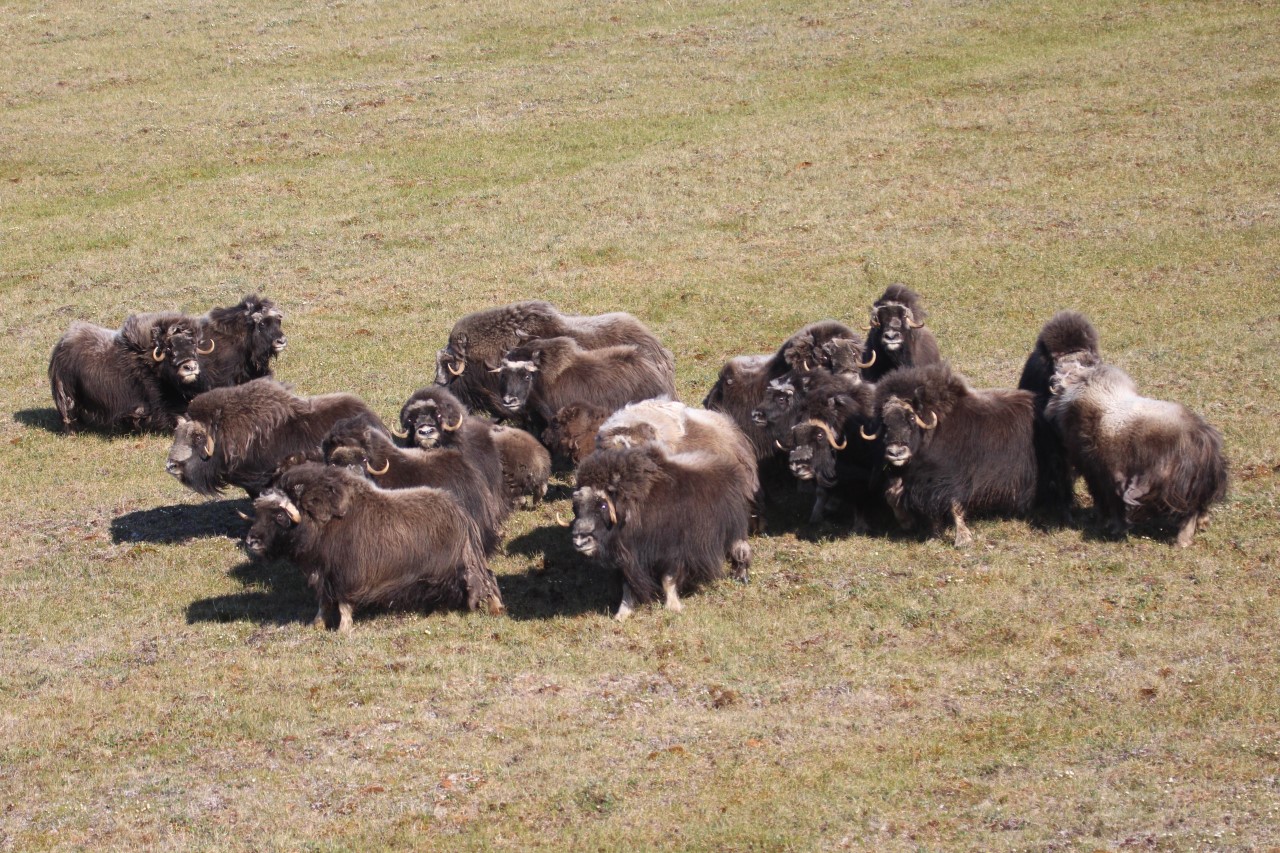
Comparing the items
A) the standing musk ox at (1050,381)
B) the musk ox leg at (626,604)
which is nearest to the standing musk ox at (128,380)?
the musk ox leg at (626,604)

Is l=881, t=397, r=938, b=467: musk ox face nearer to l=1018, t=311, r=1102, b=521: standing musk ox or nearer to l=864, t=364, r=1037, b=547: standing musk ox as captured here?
l=864, t=364, r=1037, b=547: standing musk ox

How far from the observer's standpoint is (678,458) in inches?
489

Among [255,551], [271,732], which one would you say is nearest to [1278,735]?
[271,732]

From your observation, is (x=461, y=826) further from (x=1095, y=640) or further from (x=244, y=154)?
(x=244, y=154)

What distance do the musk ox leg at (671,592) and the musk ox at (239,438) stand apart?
11.9 feet

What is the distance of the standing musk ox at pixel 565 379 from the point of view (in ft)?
51.6

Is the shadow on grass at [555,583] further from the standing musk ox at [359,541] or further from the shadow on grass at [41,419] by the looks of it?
the shadow on grass at [41,419]

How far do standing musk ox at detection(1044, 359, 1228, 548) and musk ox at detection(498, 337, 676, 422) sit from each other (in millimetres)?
4748

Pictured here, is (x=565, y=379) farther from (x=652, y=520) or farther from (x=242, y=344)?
(x=242, y=344)

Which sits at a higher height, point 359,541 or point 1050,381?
point 1050,381

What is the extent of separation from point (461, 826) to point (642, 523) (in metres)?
3.52

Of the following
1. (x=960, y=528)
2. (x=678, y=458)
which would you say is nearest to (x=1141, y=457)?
(x=960, y=528)

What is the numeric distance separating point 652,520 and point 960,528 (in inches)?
122

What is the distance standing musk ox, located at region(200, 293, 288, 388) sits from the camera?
59.3ft
